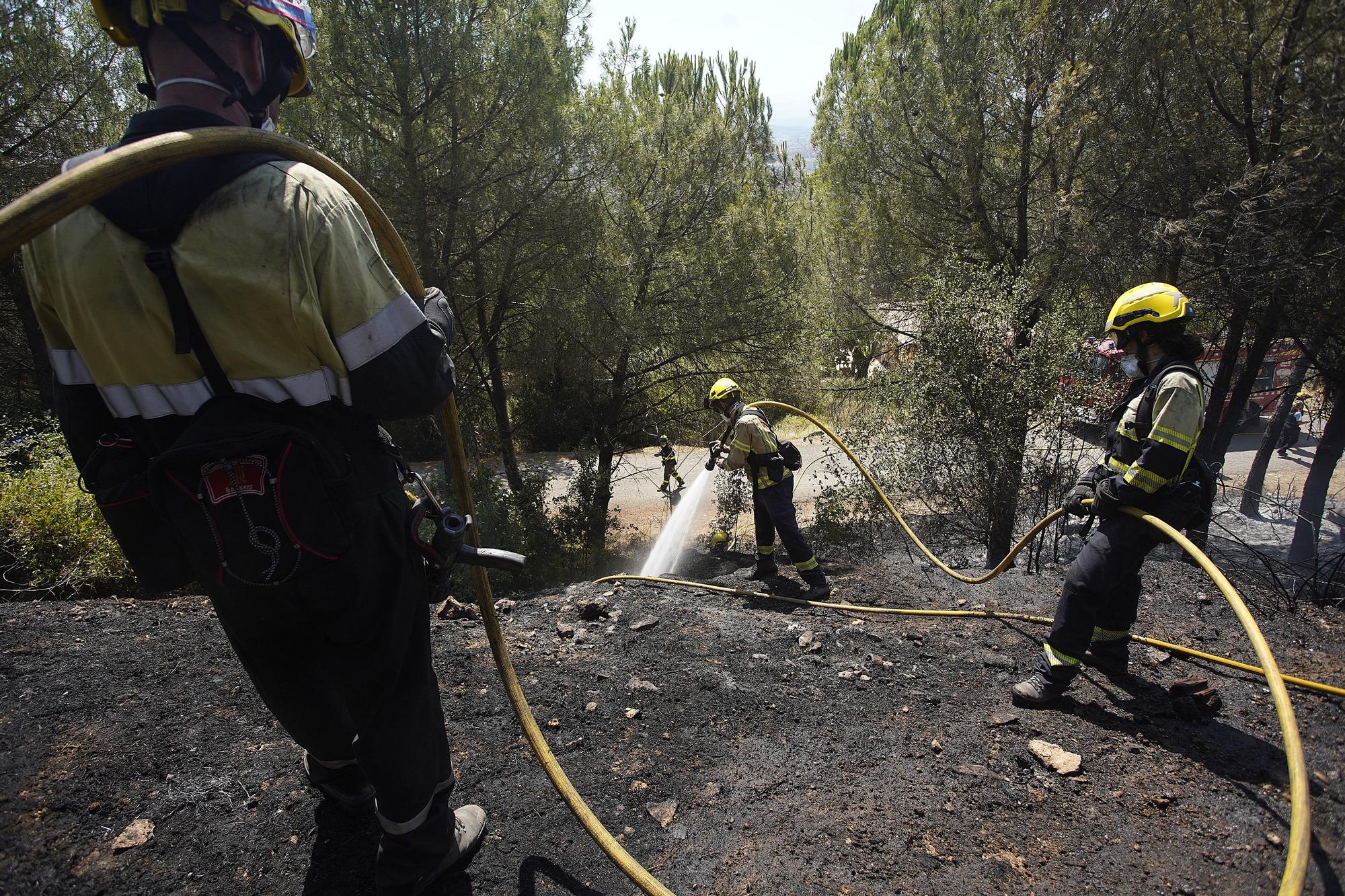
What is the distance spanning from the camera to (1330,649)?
3.96 meters

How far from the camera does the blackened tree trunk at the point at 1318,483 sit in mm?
8477

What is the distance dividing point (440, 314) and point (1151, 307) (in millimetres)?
3462

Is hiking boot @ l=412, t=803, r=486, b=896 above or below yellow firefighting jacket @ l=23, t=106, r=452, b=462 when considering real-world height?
below

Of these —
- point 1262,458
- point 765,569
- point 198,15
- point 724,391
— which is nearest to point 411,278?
point 198,15

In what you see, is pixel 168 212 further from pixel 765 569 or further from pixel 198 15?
pixel 765 569

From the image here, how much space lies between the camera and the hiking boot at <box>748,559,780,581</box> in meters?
6.49

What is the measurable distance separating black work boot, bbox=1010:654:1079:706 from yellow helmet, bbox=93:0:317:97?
382cm

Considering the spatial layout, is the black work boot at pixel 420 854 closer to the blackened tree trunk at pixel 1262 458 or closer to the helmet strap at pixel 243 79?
the helmet strap at pixel 243 79

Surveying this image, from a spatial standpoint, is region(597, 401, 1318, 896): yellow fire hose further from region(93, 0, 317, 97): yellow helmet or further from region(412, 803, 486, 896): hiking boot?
region(93, 0, 317, 97): yellow helmet

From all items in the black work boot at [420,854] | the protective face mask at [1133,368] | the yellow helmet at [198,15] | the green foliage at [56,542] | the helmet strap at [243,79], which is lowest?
the green foliage at [56,542]

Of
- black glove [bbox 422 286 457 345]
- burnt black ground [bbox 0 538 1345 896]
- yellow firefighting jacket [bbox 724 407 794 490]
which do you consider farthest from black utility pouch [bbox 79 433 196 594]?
yellow firefighting jacket [bbox 724 407 794 490]

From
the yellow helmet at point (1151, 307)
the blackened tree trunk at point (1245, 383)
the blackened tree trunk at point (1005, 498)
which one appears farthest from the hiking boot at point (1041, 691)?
the blackened tree trunk at point (1245, 383)

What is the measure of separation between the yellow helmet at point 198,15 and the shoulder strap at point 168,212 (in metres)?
0.36

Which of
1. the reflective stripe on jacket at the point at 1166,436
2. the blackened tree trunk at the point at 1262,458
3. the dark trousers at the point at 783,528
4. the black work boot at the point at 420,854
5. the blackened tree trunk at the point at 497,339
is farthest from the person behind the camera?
the blackened tree trunk at the point at 1262,458
